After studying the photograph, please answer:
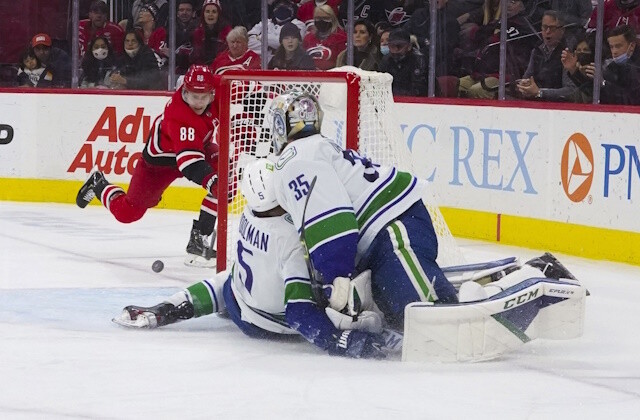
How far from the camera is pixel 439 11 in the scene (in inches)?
313

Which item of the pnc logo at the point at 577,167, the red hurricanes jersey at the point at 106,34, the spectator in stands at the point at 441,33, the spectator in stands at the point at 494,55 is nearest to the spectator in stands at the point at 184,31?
the red hurricanes jersey at the point at 106,34

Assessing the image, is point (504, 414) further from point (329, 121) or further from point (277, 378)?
point (329, 121)

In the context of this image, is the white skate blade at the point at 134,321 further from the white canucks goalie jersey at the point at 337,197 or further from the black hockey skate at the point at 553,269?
the black hockey skate at the point at 553,269

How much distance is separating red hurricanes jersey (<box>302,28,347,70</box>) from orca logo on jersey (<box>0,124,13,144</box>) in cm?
212

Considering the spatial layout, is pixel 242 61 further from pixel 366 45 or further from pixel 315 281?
pixel 315 281

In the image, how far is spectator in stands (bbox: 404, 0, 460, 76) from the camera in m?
7.89

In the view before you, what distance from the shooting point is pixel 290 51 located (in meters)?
8.78

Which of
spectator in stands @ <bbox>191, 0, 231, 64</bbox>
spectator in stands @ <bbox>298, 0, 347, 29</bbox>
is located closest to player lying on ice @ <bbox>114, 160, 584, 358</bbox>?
spectator in stands @ <bbox>298, 0, 347, 29</bbox>

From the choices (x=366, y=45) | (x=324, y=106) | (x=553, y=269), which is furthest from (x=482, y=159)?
(x=553, y=269)

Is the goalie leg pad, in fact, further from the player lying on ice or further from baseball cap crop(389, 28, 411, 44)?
baseball cap crop(389, 28, 411, 44)

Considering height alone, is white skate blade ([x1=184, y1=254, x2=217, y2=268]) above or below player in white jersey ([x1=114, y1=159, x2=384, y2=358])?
below

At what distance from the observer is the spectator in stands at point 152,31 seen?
918 centimetres

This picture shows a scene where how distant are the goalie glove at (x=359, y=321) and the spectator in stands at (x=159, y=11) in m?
5.41

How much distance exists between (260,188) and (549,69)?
137 inches
